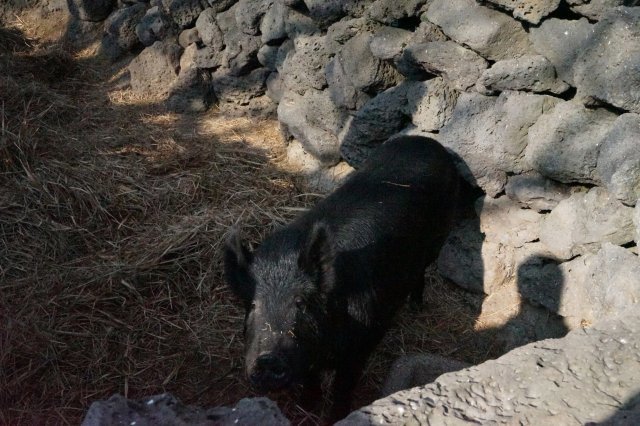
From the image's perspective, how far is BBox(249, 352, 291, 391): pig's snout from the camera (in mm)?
3191

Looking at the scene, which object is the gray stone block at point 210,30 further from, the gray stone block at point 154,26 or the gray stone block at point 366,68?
the gray stone block at point 366,68

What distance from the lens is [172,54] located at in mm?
7273

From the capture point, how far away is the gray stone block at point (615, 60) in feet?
11.0

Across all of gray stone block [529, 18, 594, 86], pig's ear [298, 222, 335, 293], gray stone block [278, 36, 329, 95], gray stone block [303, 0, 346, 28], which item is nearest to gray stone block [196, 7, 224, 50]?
gray stone block [278, 36, 329, 95]

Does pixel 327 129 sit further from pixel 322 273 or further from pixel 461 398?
pixel 461 398

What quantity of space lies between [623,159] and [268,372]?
196cm

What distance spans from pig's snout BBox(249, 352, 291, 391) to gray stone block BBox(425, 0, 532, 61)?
2230mm

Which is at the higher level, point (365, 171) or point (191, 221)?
point (365, 171)

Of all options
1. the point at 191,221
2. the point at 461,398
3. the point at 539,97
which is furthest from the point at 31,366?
the point at 539,97

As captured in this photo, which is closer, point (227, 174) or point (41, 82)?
point (227, 174)

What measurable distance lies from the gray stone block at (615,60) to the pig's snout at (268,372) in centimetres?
205

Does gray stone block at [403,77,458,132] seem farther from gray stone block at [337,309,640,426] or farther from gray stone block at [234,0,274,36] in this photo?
gray stone block at [337,309,640,426]

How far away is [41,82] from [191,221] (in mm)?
3352

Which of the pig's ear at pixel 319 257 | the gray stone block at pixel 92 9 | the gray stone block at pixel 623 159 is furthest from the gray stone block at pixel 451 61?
the gray stone block at pixel 92 9
